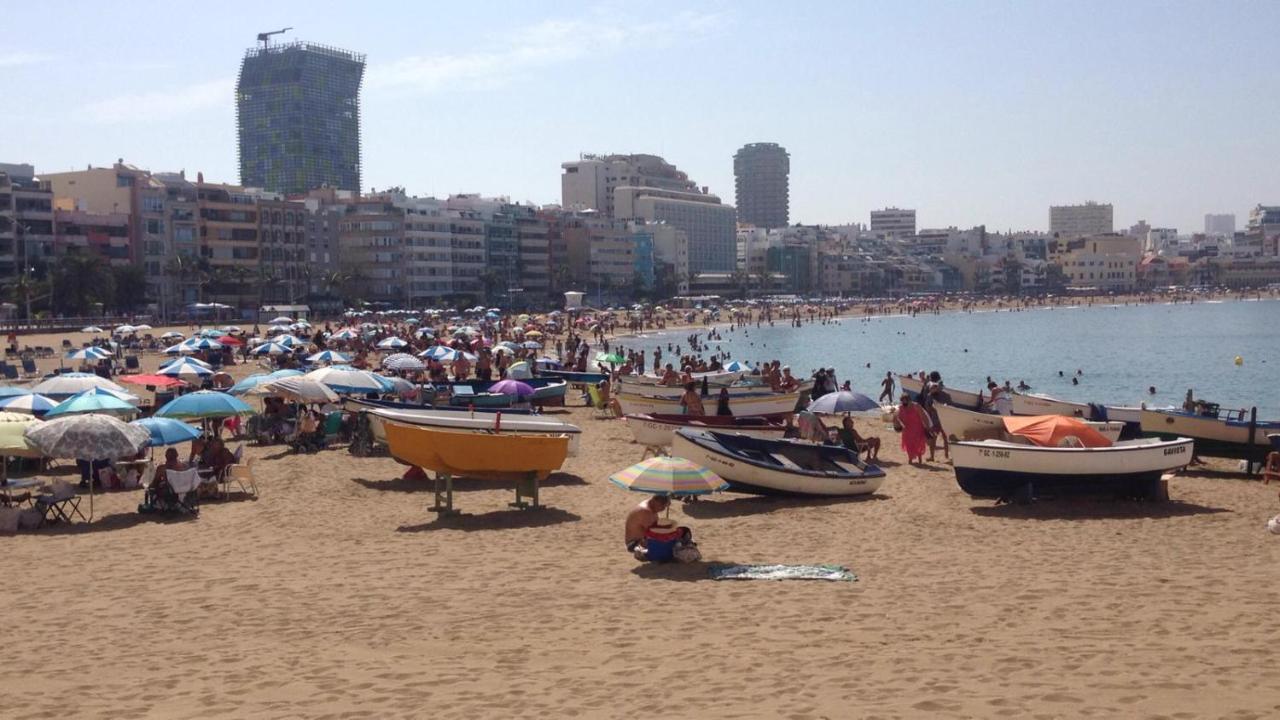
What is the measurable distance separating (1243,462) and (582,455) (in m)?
11.3

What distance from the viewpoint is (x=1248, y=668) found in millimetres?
8789

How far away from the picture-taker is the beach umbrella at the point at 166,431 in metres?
17.7

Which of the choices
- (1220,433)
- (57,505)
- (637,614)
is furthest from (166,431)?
(1220,433)

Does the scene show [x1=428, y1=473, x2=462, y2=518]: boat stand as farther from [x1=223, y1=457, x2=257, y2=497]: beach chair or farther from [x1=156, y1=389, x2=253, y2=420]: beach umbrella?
[x1=156, y1=389, x2=253, y2=420]: beach umbrella

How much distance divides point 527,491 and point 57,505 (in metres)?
5.96

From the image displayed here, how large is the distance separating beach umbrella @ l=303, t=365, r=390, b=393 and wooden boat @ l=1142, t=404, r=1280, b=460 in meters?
13.9

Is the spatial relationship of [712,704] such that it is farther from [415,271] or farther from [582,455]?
[415,271]

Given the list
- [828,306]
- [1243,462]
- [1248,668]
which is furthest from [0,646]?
[828,306]

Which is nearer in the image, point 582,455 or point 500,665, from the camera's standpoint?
point 500,665

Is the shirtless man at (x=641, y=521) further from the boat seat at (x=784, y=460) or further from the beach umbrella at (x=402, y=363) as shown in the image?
the beach umbrella at (x=402, y=363)

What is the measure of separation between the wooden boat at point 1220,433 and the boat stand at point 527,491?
10645 millimetres

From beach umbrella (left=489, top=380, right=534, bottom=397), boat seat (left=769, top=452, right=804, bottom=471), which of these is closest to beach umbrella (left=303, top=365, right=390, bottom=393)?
beach umbrella (left=489, top=380, right=534, bottom=397)

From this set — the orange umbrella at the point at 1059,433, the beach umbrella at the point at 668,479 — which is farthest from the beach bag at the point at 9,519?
the orange umbrella at the point at 1059,433

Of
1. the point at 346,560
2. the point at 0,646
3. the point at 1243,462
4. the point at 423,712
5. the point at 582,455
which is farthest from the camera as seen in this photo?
the point at 582,455
